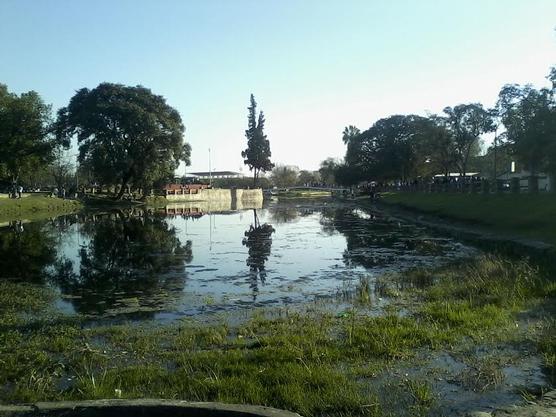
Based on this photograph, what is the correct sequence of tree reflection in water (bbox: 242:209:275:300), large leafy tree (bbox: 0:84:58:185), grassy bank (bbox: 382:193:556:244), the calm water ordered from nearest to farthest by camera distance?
1. the calm water
2. tree reflection in water (bbox: 242:209:275:300)
3. grassy bank (bbox: 382:193:556:244)
4. large leafy tree (bbox: 0:84:58:185)

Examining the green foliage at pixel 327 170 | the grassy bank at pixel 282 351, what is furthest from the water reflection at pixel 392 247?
the green foliage at pixel 327 170

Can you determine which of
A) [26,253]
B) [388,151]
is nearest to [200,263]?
[26,253]

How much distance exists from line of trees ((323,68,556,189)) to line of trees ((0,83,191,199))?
37.6 meters

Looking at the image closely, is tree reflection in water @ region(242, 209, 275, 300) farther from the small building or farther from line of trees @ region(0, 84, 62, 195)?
the small building

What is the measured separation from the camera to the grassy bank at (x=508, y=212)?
2703 centimetres

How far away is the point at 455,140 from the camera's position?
76062 millimetres

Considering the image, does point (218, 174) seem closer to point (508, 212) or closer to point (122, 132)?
point (122, 132)

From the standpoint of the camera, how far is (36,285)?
16172 mm

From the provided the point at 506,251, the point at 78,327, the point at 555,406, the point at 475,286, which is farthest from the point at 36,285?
the point at 506,251

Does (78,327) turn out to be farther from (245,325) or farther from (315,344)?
(315,344)

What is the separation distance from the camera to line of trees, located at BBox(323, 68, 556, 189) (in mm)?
35594

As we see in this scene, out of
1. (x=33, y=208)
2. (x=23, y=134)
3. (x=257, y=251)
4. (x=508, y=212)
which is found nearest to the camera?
(x=257, y=251)

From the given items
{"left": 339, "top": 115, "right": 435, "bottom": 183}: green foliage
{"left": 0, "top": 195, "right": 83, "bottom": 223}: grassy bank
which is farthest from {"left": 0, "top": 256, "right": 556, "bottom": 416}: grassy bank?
{"left": 339, "top": 115, "right": 435, "bottom": 183}: green foliage

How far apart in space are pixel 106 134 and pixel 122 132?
2.50 meters
